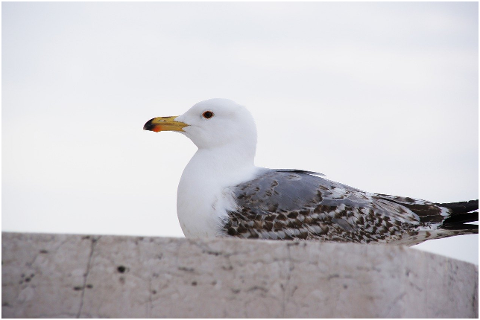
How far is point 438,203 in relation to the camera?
23.8 ft

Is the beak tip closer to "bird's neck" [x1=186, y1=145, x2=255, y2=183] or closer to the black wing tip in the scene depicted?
"bird's neck" [x1=186, y1=145, x2=255, y2=183]

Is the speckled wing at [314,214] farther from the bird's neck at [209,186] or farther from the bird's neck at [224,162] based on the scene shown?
the bird's neck at [224,162]

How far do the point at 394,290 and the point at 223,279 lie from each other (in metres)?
1.12

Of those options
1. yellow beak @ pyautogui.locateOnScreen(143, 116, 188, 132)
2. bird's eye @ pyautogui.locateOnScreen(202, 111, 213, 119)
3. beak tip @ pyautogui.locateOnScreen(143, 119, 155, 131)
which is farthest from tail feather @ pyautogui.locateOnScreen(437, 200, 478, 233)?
beak tip @ pyautogui.locateOnScreen(143, 119, 155, 131)

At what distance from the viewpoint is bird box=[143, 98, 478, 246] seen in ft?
20.8

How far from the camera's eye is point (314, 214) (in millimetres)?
6445

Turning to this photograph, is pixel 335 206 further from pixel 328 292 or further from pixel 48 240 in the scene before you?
pixel 48 240

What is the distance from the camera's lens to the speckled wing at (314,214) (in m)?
6.34

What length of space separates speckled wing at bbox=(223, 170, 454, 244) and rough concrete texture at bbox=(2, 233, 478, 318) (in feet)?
6.55

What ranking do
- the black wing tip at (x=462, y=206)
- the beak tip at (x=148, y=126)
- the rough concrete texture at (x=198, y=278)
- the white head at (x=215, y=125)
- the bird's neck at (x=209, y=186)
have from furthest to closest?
1. the beak tip at (x=148, y=126)
2. the white head at (x=215, y=125)
3. the black wing tip at (x=462, y=206)
4. the bird's neck at (x=209, y=186)
5. the rough concrete texture at (x=198, y=278)

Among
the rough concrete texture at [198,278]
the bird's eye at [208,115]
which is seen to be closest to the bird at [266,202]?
the bird's eye at [208,115]

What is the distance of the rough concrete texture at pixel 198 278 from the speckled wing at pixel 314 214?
2.00m

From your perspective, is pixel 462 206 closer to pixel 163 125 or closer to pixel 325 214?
pixel 325 214

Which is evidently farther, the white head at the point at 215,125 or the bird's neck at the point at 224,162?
the white head at the point at 215,125
